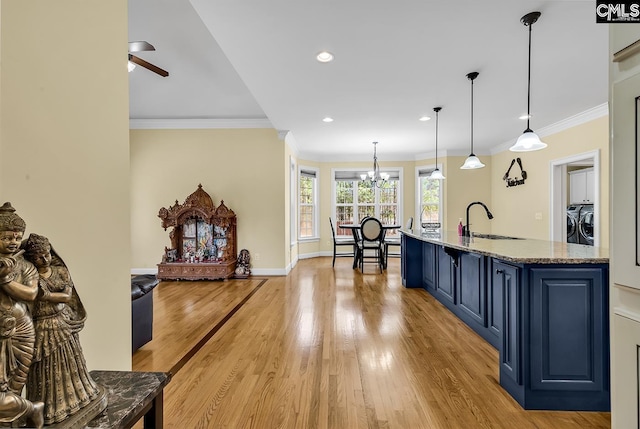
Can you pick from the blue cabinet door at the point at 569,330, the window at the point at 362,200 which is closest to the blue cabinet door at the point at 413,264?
the blue cabinet door at the point at 569,330

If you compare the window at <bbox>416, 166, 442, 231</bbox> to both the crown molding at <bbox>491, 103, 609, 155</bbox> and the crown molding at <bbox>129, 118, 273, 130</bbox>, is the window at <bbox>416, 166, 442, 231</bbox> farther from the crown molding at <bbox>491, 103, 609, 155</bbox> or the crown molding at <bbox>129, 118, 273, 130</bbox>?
the crown molding at <bbox>129, 118, 273, 130</bbox>

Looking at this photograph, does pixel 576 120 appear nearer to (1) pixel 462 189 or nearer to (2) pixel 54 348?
(1) pixel 462 189

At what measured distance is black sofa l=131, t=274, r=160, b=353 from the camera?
8.37 ft

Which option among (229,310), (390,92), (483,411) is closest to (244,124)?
(390,92)

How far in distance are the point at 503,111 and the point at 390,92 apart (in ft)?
6.64

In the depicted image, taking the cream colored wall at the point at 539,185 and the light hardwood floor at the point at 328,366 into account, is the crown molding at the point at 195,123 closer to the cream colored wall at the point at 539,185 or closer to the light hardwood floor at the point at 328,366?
the light hardwood floor at the point at 328,366

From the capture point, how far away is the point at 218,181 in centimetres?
575

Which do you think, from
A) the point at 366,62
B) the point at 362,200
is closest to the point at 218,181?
the point at 366,62

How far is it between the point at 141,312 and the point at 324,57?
9.41ft

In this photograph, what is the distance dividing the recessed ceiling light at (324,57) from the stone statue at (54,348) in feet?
9.15

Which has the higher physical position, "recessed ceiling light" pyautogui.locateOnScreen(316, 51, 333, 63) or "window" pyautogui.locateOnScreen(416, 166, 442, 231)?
"recessed ceiling light" pyautogui.locateOnScreen(316, 51, 333, 63)

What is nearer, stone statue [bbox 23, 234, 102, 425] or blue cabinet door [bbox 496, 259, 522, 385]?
stone statue [bbox 23, 234, 102, 425]

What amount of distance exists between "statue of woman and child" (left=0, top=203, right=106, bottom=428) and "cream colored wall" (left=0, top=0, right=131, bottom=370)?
0.25m

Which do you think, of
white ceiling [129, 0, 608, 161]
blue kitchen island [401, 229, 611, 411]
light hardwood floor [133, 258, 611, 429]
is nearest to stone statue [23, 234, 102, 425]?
light hardwood floor [133, 258, 611, 429]
